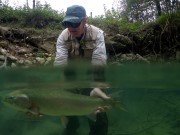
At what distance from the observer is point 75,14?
834cm

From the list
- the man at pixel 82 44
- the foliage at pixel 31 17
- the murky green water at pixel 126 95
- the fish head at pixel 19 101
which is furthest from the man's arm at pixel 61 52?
the foliage at pixel 31 17

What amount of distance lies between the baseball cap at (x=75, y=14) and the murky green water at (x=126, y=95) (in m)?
1.76

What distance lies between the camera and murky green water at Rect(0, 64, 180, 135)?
35.7 ft

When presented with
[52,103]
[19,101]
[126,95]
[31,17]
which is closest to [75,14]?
Result: [52,103]

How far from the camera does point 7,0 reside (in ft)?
74.5

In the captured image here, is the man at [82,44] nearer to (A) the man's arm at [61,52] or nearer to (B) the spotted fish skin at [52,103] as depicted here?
(A) the man's arm at [61,52]

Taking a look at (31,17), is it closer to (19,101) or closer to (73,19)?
(73,19)

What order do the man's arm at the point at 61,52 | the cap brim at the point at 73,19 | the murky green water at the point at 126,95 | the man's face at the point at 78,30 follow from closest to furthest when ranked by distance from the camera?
the cap brim at the point at 73,19 < the man's face at the point at 78,30 < the man's arm at the point at 61,52 < the murky green water at the point at 126,95

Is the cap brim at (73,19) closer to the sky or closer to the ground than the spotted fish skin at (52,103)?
closer to the sky

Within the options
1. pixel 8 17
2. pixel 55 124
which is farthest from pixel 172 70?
pixel 8 17

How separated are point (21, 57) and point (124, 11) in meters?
11.0

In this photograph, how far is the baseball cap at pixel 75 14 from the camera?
812 cm

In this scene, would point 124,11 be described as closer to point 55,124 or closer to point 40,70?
point 55,124

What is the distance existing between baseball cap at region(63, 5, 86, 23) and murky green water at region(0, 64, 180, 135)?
69.3 inches
